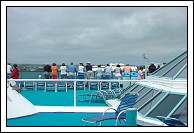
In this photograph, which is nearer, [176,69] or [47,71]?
[176,69]

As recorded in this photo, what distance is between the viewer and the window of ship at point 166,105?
5.34m

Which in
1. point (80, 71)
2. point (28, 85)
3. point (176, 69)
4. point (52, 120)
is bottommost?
point (52, 120)

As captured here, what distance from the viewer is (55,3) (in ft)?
8.68

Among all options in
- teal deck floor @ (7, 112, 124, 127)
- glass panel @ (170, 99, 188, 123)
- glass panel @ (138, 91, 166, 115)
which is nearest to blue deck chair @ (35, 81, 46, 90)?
teal deck floor @ (7, 112, 124, 127)

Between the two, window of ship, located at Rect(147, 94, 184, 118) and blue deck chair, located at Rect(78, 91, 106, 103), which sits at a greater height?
window of ship, located at Rect(147, 94, 184, 118)

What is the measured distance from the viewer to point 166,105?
5.54 m

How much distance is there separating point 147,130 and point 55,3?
1350 mm

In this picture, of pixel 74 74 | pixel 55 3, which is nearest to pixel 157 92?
pixel 55 3

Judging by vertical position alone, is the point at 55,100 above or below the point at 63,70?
below

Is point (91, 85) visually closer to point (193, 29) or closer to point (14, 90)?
point (14, 90)

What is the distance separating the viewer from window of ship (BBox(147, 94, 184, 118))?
534cm

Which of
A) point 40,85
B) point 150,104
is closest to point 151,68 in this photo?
point 40,85

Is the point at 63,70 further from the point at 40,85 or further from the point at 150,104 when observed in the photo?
the point at 150,104

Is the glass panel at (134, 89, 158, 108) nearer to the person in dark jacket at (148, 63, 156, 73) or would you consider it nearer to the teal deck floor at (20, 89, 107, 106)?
the teal deck floor at (20, 89, 107, 106)
